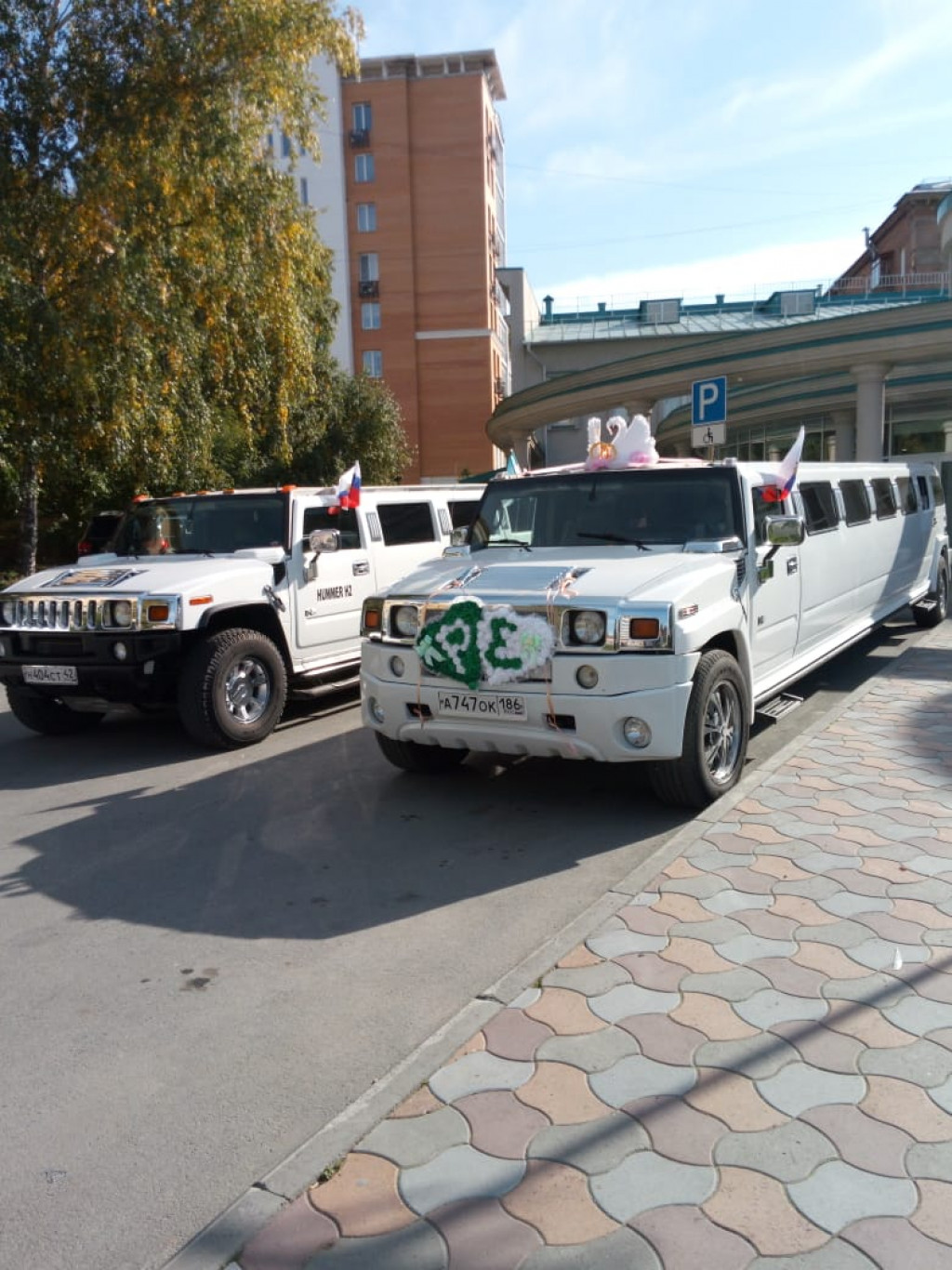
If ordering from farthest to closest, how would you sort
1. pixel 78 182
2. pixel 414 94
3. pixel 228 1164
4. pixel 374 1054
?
pixel 414 94, pixel 78 182, pixel 374 1054, pixel 228 1164

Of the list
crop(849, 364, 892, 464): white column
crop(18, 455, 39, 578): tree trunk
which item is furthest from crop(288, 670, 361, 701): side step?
crop(849, 364, 892, 464): white column

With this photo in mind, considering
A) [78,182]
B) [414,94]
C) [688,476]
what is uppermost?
[414,94]

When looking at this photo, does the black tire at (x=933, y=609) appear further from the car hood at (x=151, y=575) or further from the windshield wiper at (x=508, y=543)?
the car hood at (x=151, y=575)

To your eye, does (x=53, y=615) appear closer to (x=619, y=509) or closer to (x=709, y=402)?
(x=619, y=509)

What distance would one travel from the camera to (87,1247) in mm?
2426

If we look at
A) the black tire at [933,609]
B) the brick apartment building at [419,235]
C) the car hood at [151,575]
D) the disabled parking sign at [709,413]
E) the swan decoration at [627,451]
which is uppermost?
the brick apartment building at [419,235]

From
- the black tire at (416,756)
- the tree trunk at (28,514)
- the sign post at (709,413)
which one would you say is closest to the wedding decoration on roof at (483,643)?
the black tire at (416,756)

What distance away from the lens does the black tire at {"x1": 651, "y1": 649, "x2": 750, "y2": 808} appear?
5227 mm

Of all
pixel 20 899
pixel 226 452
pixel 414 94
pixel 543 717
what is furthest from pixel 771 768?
pixel 414 94

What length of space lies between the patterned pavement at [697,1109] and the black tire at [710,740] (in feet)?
2.69

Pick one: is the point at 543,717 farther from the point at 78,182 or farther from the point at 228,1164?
the point at 78,182

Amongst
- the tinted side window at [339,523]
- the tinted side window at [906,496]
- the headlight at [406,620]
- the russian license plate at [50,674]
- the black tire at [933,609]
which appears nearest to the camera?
the headlight at [406,620]

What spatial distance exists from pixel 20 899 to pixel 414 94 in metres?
53.2

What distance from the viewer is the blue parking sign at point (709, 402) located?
13.0 metres
